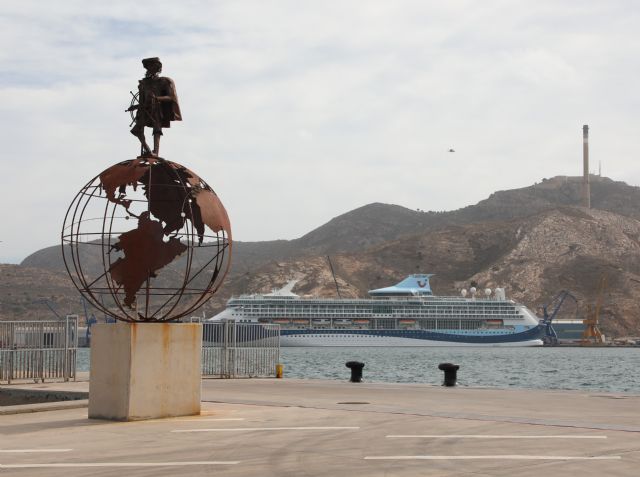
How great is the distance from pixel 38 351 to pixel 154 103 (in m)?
10.5

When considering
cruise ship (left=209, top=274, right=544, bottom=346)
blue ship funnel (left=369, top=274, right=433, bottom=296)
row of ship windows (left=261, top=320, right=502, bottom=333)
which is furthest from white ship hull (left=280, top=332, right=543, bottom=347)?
blue ship funnel (left=369, top=274, right=433, bottom=296)

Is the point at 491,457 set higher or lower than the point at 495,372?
higher

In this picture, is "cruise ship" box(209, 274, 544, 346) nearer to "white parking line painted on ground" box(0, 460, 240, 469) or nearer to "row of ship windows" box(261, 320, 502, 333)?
"row of ship windows" box(261, 320, 502, 333)

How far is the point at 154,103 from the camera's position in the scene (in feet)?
47.2

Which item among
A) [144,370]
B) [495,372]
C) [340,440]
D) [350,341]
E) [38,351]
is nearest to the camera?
[340,440]

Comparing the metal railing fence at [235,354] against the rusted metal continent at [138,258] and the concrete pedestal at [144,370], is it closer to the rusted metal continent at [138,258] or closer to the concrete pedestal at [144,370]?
the concrete pedestal at [144,370]

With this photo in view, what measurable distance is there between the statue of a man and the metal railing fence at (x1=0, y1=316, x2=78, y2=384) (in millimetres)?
9583

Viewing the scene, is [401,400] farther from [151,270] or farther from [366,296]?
[366,296]

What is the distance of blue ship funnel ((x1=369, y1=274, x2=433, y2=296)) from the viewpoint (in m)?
148

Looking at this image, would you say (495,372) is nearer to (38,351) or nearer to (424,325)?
(38,351)

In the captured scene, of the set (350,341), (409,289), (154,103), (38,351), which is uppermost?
(409,289)

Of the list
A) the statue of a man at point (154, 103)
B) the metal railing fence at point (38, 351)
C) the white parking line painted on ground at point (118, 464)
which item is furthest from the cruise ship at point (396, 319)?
the white parking line painted on ground at point (118, 464)

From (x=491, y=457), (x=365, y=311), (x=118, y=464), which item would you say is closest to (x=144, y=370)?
(x=118, y=464)

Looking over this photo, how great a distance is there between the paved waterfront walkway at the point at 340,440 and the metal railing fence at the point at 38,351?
297 inches
